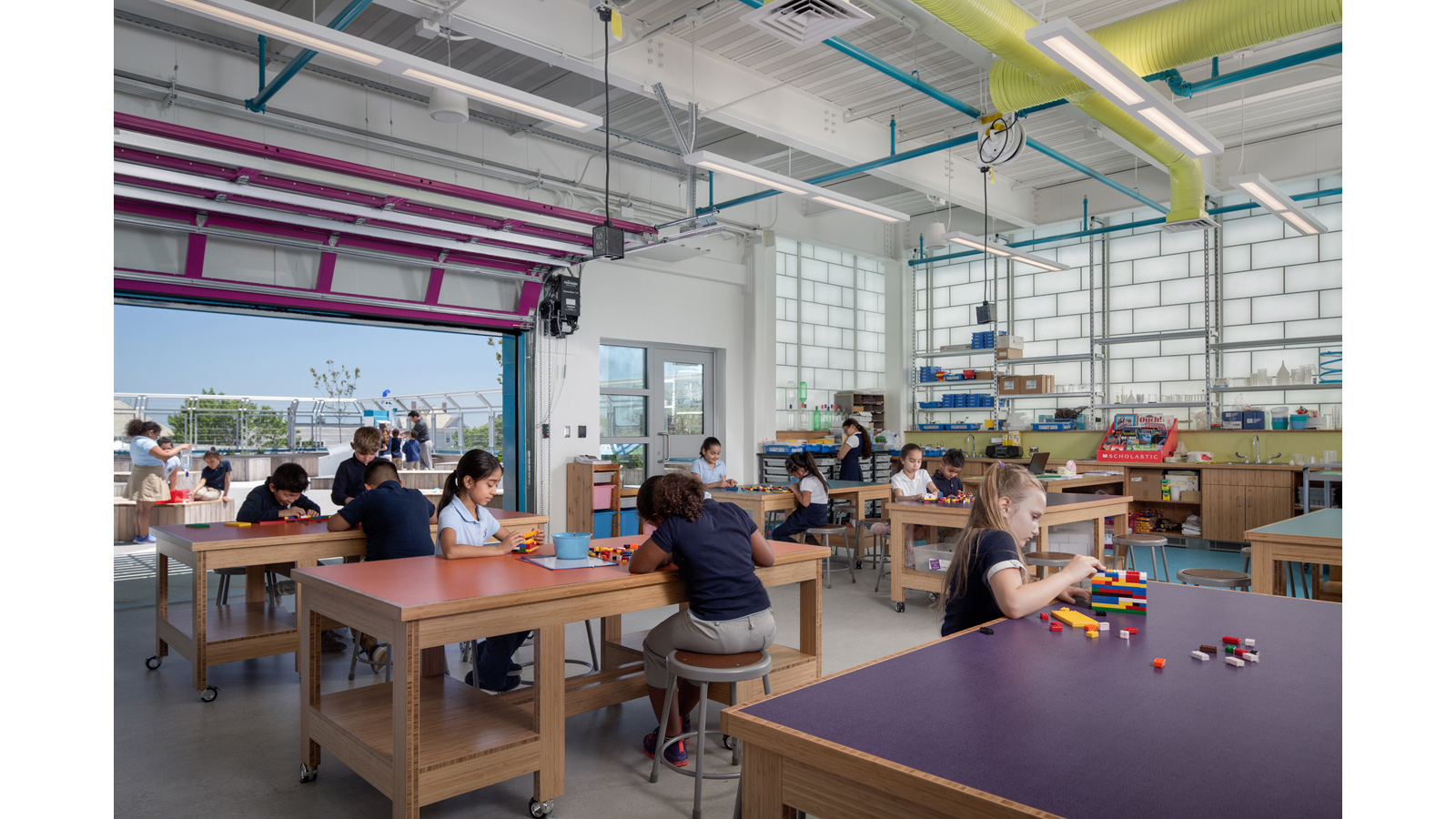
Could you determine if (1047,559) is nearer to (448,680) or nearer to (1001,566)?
(1001,566)

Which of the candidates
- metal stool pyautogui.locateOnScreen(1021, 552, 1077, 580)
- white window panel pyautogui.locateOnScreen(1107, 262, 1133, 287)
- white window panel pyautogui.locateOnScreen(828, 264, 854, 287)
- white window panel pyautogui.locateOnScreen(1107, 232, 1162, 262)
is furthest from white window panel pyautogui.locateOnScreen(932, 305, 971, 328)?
metal stool pyautogui.locateOnScreen(1021, 552, 1077, 580)

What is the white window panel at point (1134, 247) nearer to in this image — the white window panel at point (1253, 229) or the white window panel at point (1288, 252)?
the white window panel at point (1253, 229)

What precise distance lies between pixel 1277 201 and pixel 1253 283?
2893mm

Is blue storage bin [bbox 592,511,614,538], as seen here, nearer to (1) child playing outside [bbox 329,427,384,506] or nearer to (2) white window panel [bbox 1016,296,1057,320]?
(1) child playing outside [bbox 329,427,384,506]

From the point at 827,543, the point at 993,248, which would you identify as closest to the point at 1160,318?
the point at 993,248

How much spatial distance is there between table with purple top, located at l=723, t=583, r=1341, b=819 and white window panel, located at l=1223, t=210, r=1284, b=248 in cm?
935

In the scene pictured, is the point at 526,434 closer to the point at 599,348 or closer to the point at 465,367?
the point at 599,348

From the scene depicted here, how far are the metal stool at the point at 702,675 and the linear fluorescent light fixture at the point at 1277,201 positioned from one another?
5952 mm

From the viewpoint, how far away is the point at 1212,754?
1.45 m

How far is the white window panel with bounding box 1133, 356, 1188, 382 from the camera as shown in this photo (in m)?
10.6

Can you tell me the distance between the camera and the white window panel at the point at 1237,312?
9.99 metres

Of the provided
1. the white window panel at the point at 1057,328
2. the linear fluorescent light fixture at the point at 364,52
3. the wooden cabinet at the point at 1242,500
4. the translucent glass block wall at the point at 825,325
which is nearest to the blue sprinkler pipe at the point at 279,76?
the linear fluorescent light fixture at the point at 364,52

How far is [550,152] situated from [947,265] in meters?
6.50

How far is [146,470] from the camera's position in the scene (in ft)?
29.8
